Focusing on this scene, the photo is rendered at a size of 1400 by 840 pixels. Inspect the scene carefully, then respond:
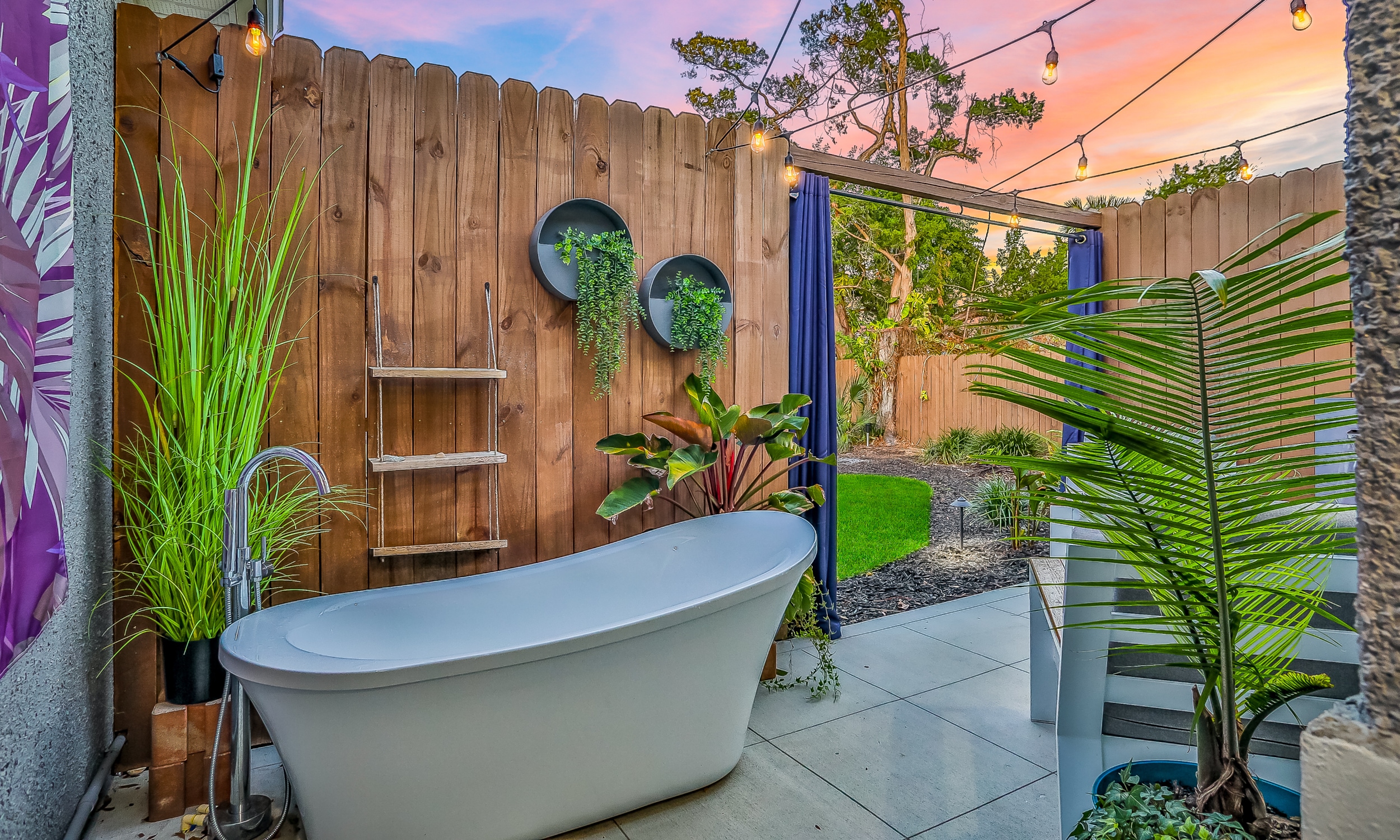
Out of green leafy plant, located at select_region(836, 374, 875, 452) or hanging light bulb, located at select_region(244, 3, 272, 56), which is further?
green leafy plant, located at select_region(836, 374, 875, 452)

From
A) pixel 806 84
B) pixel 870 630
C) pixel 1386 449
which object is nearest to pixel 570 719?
pixel 1386 449

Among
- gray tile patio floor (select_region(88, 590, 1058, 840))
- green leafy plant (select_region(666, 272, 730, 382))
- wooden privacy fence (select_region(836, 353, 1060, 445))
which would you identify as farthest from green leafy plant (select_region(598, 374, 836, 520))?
wooden privacy fence (select_region(836, 353, 1060, 445))

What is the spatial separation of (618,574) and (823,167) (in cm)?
201

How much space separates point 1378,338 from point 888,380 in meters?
6.75

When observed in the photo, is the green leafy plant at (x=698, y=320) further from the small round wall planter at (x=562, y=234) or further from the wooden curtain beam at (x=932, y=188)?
the wooden curtain beam at (x=932, y=188)

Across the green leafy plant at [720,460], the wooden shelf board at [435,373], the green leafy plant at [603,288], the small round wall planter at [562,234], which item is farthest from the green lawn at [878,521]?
the wooden shelf board at [435,373]

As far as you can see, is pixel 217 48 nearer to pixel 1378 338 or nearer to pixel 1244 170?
pixel 1378 338

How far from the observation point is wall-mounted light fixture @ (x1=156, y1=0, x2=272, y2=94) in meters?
1.85

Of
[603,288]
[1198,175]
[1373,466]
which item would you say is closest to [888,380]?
[1198,175]

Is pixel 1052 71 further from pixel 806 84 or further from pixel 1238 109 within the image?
pixel 806 84

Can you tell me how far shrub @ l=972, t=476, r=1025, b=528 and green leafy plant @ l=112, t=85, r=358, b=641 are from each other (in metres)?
4.03

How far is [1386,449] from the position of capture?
41 centimetres

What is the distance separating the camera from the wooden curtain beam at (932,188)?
3.08m

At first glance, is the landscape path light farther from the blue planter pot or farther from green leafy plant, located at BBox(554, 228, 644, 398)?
the blue planter pot
